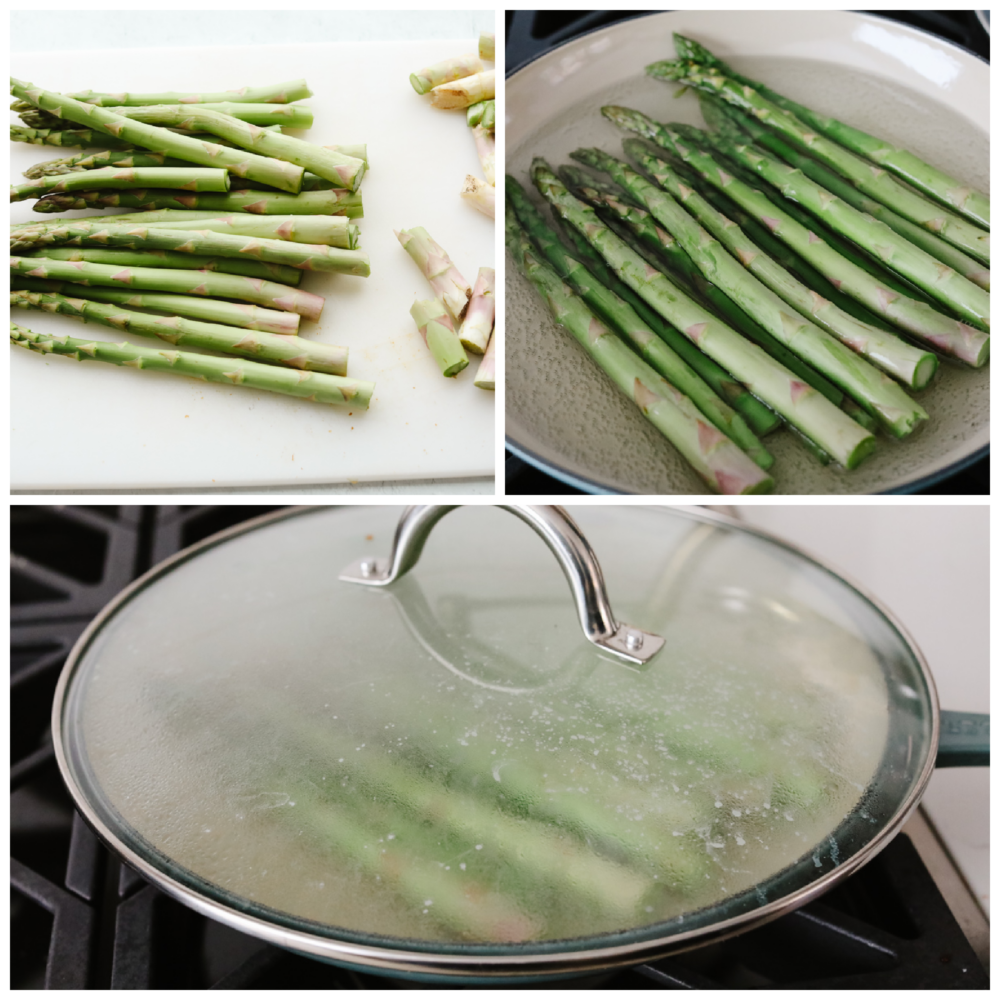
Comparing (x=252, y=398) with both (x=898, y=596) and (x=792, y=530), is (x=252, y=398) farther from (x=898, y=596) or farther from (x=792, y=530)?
(x=898, y=596)

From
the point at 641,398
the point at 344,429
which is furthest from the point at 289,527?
the point at 641,398

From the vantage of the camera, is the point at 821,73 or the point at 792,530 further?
the point at 792,530

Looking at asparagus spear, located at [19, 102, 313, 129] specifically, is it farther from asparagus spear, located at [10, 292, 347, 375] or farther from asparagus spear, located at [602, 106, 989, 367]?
Result: asparagus spear, located at [602, 106, 989, 367]

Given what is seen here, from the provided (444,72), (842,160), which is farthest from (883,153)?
(444,72)

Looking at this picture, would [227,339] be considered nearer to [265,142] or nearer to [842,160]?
[265,142]

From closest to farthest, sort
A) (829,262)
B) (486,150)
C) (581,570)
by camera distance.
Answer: (581,570) → (829,262) → (486,150)

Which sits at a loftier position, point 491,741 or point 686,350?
point 686,350
